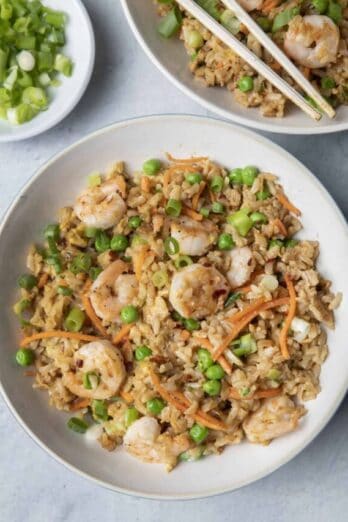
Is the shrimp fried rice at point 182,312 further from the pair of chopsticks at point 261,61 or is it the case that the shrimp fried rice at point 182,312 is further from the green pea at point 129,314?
the pair of chopsticks at point 261,61

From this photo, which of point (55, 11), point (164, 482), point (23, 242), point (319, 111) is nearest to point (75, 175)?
point (23, 242)

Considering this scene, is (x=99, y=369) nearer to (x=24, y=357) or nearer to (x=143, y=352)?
(x=143, y=352)

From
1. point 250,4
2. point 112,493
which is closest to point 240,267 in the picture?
point 250,4

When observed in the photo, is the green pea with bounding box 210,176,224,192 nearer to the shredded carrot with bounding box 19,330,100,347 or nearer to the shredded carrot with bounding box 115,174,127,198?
the shredded carrot with bounding box 115,174,127,198

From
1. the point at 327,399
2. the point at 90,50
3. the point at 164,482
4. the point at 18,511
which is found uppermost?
the point at 90,50

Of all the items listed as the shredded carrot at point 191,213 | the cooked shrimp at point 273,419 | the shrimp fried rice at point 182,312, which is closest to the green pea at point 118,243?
the shrimp fried rice at point 182,312

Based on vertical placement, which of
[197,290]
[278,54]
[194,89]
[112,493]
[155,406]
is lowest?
[112,493]

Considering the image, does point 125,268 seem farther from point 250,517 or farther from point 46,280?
point 250,517
